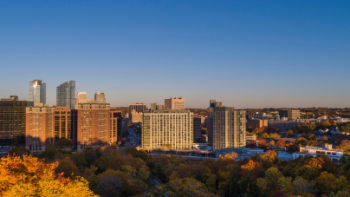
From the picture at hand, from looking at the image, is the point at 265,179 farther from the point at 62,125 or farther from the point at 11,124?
the point at 11,124

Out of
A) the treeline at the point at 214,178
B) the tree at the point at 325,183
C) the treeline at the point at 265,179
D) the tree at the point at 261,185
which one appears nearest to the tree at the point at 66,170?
the treeline at the point at 214,178

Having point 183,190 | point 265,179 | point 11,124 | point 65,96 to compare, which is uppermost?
point 65,96

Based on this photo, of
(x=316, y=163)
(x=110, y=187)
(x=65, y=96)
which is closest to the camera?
(x=110, y=187)

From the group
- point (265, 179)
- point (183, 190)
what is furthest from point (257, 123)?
point (183, 190)

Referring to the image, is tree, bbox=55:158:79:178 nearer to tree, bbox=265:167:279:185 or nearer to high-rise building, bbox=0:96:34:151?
tree, bbox=265:167:279:185

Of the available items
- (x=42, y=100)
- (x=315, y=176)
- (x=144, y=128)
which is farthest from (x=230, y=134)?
(x=42, y=100)

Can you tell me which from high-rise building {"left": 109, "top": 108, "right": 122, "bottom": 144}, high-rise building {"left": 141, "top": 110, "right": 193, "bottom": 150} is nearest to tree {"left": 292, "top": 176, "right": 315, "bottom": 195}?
high-rise building {"left": 141, "top": 110, "right": 193, "bottom": 150}

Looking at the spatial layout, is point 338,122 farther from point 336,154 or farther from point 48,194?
point 48,194
